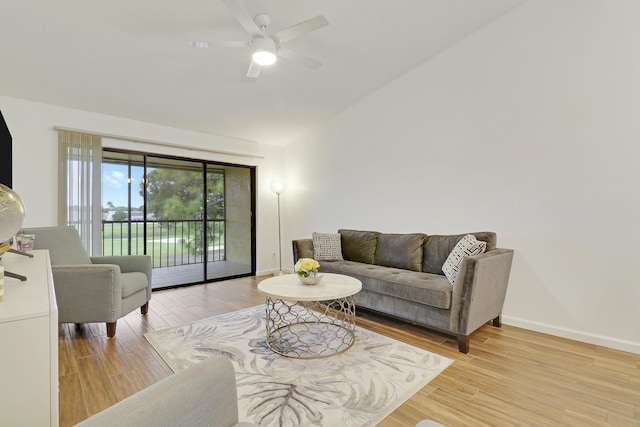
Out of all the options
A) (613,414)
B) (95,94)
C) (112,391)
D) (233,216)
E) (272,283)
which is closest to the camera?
(613,414)

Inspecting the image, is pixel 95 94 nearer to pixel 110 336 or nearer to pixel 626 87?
pixel 110 336

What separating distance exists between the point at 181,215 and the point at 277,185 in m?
1.60

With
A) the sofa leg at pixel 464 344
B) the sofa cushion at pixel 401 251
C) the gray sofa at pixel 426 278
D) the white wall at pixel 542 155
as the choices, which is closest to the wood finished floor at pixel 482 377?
the sofa leg at pixel 464 344

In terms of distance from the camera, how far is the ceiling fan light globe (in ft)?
7.94

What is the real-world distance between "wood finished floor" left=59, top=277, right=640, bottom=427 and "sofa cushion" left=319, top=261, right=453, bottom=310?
36cm

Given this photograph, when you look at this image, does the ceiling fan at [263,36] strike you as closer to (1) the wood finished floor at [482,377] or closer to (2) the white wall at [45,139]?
(2) the white wall at [45,139]

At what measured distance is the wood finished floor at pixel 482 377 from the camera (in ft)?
5.48

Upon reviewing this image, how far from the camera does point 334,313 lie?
10.8 feet

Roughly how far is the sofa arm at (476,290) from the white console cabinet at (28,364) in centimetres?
245

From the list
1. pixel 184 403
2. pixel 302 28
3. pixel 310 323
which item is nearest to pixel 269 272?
pixel 310 323

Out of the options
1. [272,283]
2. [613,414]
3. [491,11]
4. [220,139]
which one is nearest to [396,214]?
[272,283]

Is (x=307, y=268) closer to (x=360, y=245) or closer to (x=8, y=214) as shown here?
(x=360, y=245)

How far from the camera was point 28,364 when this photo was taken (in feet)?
2.76

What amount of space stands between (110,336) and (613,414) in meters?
3.65
